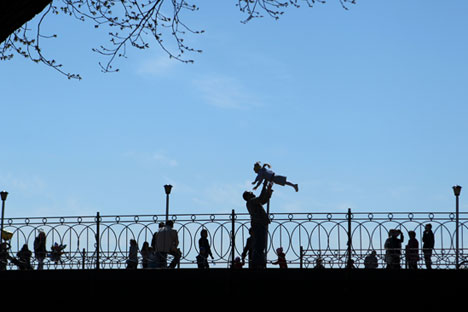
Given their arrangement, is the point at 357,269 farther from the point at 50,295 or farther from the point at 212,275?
the point at 50,295

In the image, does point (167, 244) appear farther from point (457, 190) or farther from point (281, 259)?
point (457, 190)

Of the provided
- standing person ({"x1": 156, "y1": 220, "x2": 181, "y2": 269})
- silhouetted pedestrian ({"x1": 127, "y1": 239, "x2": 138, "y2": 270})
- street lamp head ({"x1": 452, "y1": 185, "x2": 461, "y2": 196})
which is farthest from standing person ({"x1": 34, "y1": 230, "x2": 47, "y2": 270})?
street lamp head ({"x1": 452, "y1": 185, "x2": 461, "y2": 196})

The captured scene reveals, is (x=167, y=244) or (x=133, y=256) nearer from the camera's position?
(x=167, y=244)

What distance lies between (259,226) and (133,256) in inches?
107

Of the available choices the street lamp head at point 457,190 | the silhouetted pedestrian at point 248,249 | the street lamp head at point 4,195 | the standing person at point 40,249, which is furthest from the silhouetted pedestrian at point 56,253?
the street lamp head at point 457,190

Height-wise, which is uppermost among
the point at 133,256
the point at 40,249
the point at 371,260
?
the point at 40,249

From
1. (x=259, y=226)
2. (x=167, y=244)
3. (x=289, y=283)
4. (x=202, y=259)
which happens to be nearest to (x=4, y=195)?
(x=167, y=244)

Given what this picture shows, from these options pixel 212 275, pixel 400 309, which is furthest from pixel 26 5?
pixel 400 309

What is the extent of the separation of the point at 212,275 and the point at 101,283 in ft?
7.02

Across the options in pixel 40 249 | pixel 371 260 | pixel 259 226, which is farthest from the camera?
pixel 40 249

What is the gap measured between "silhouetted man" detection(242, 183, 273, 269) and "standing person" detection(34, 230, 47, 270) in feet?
14.1

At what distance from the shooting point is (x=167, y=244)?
1734cm

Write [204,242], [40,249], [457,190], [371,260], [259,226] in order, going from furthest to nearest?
1. [457,190]
2. [40,249]
3. [204,242]
4. [371,260]
5. [259,226]

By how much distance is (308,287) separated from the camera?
53.7 ft
